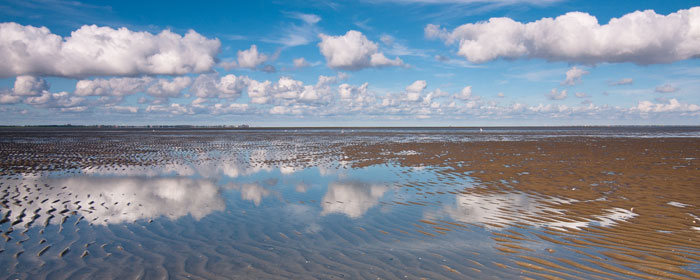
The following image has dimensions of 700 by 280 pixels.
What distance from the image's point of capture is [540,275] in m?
5.64

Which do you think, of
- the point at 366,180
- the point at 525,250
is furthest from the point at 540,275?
the point at 366,180

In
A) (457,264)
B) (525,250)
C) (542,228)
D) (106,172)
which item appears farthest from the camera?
(106,172)

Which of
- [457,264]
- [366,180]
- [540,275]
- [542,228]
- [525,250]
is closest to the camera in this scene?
[540,275]

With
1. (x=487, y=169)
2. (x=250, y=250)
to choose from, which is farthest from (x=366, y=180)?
(x=250, y=250)

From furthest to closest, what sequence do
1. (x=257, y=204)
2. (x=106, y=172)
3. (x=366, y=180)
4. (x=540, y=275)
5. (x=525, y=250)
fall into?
1. (x=106, y=172)
2. (x=366, y=180)
3. (x=257, y=204)
4. (x=525, y=250)
5. (x=540, y=275)

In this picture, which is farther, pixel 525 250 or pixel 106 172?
pixel 106 172

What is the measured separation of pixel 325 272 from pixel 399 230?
2.89 metres

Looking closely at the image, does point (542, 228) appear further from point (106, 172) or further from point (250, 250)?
point (106, 172)

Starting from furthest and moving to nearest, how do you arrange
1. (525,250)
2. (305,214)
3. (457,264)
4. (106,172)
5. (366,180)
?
(106,172)
(366,180)
(305,214)
(525,250)
(457,264)

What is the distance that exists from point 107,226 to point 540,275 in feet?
31.0

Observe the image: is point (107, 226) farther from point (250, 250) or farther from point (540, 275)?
point (540, 275)

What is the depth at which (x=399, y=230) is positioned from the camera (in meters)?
8.36

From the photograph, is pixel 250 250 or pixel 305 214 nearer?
pixel 250 250

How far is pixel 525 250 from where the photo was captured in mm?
6812
